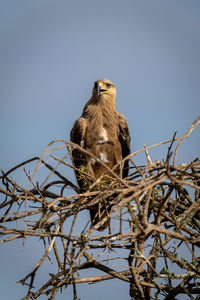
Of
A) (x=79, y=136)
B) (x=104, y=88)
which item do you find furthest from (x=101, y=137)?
(x=104, y=88)

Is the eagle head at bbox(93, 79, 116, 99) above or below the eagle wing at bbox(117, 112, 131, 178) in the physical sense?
above

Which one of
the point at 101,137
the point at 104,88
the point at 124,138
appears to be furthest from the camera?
the point at 104,88

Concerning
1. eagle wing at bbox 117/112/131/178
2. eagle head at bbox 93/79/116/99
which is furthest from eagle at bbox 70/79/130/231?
eagle head at bbox 93/79/116/99

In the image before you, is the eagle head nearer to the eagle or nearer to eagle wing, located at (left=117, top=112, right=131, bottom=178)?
the eagle

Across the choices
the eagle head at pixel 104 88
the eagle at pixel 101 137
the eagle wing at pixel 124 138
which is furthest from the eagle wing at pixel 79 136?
the eagle head at pixel 104 88

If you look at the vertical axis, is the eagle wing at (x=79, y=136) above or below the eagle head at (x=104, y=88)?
below

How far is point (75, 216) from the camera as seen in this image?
98.6 inches

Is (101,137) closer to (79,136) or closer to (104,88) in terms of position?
(79,136)

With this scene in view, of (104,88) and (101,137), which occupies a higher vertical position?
(104,88)

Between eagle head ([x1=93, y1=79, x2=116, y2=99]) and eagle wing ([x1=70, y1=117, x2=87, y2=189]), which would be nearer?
eagle wing ([x1=70, y1=117, x2=87, y2=189])

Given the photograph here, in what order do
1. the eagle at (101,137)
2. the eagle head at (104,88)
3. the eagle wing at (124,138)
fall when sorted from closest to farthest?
1. the eagle at (101,137)
2. the eagle wing at (124,138)
3. the eagle head at (104,88)

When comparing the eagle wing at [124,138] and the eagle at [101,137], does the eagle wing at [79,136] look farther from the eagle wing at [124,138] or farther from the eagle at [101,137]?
the eagle wing at [124,138]

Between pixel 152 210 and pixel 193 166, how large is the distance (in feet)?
1.33

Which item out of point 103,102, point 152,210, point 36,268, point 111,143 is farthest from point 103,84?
point 36,268
